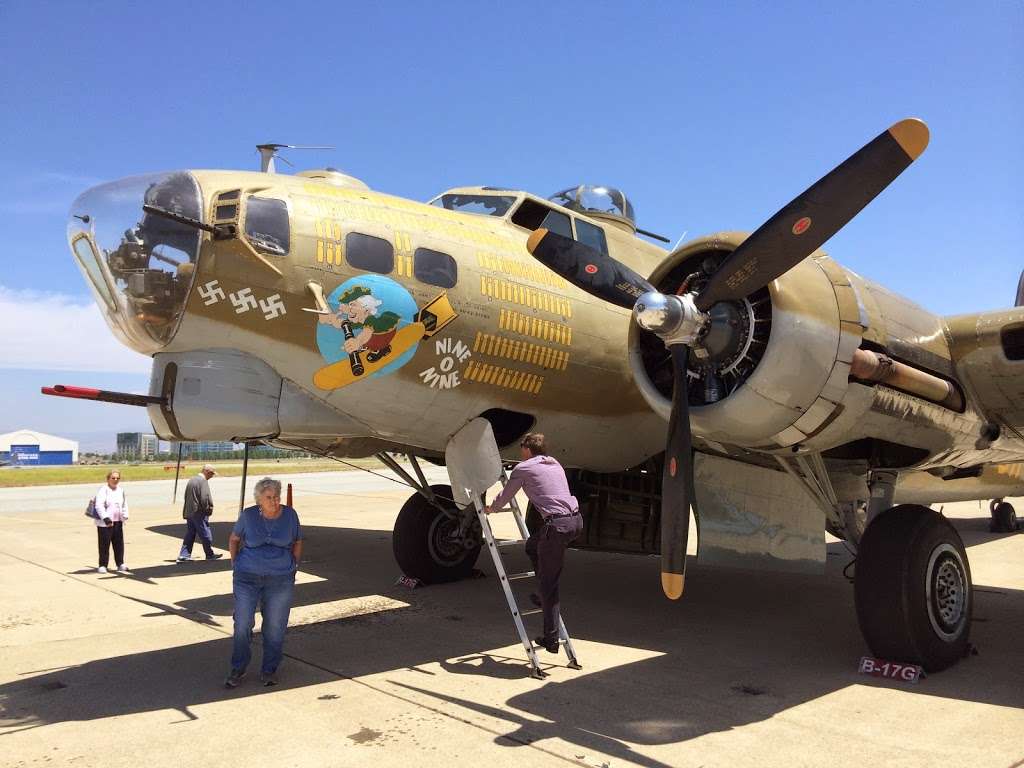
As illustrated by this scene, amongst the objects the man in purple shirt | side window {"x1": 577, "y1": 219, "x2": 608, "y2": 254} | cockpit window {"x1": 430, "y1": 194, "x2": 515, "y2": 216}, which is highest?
cockpit window {"x1": 430, "y1": 194, "x2": 515, "y2": 216}

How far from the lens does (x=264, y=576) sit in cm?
575

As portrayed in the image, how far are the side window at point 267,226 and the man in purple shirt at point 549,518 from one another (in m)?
2.70

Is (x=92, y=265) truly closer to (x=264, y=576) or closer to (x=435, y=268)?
(x=435, y=268)

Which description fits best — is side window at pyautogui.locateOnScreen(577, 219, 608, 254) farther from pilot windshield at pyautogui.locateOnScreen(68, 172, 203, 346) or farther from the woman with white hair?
the woman with white hair

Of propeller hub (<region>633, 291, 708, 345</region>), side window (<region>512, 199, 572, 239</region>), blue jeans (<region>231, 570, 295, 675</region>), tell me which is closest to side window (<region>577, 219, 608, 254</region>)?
side window (<region>512, 199, 572, 239</region>)

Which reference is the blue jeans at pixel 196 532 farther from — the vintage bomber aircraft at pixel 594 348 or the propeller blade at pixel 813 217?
the propeller blade at pixel 813 217

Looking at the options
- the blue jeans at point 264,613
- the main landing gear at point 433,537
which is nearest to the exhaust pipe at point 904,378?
the blue jeans at point 264,613

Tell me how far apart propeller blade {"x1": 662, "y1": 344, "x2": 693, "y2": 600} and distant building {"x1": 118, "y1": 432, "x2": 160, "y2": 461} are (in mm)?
80426

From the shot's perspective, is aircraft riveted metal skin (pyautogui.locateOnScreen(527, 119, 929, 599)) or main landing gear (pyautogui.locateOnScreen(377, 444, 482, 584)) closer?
aircraft riveted metal skin (pyautogui.locateOnScreen(527, 119, 929, 599))

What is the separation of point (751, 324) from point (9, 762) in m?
5.82

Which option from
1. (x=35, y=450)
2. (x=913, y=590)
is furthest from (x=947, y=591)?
(x=35, y=450)

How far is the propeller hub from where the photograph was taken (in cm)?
595

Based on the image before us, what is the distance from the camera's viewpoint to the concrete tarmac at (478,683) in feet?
14.9

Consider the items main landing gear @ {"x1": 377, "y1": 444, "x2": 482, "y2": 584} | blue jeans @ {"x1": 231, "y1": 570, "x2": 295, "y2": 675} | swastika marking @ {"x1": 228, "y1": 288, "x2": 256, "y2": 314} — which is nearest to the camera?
blue jeans @ {"x1": 231, "y1": 570, "x2": 295, "y2": 675}
